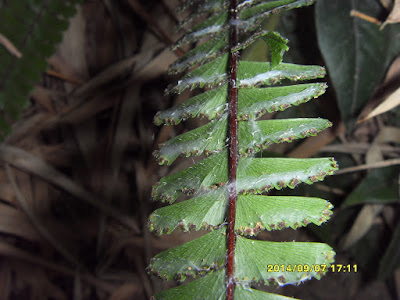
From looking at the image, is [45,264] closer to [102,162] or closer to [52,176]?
[52,176]

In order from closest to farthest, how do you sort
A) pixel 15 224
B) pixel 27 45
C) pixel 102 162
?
pixel 27 45
pixel 15 224
pixel 102 162

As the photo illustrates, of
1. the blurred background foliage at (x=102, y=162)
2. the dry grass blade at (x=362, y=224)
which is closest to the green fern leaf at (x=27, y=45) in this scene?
the blurred background foliage at (x=102, y=162)

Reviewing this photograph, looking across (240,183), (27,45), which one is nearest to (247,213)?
(240,183)

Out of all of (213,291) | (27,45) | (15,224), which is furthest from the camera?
(15,224)

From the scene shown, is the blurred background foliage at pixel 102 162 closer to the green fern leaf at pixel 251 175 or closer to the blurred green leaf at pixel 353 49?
the blurred green leaf at pixel 353 49

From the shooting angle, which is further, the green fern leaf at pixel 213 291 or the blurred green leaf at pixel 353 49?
the blurred green leaf at pixel 353 49

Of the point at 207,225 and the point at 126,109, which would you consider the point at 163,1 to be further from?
the point at 207,225

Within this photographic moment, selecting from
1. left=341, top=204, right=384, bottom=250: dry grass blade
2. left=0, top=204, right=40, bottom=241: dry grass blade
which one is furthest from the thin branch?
left=341, top=204, right=384, bottom=250: dry grass blade
